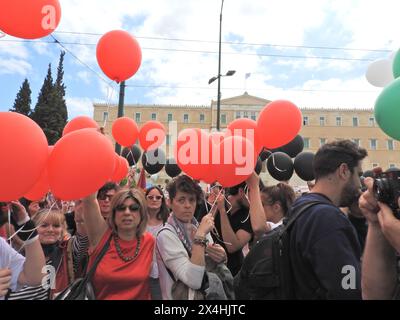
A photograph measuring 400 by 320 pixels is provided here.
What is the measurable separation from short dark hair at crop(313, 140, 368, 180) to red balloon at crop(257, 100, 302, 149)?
5.44 feet

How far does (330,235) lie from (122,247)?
1365mm

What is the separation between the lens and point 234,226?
9.88 feet

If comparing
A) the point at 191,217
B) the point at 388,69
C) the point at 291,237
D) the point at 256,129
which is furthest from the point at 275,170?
the point at 291,237

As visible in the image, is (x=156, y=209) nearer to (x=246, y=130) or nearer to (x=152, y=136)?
(x=246, y=130)

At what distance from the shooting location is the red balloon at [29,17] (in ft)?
Result: 7.87

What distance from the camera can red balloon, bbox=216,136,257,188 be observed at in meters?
2.60

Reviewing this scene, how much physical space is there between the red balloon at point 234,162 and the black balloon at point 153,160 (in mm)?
3261

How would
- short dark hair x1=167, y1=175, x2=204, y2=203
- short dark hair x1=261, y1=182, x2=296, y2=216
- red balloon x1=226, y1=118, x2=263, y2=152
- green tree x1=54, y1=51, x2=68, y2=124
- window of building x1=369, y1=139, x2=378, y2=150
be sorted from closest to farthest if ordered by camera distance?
1. short dark hair x1=167, y1=175, x2=204, y2=203
2. short dark hair x1=261, y1=182, x2=296, y2=216
3. red balloon x1=226, y1=118, x2=263, y2=152
4. green tree x1=54, y1=51, x2=68, y2=124
5. window of building x1=369, y1=139, x2=378, y2=150

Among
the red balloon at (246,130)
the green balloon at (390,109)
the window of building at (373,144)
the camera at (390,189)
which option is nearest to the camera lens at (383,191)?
the camera at (390,189)

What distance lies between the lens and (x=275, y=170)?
5.48 metres

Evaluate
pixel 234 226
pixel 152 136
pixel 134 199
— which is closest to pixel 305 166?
pixel 152 136

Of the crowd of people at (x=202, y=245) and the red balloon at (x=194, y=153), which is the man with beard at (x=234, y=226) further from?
the red balloon at (x=194, y=153)

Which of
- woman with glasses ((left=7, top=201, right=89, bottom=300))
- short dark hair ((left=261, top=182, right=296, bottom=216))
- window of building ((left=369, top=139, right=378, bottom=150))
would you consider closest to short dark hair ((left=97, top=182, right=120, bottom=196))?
woman with glasses ((left=7, top=201, right=89, bottom=300))

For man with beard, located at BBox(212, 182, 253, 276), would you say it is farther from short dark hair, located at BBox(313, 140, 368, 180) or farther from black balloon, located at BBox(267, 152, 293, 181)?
black balloon, located at BBox(267, 152, 293, 181)
